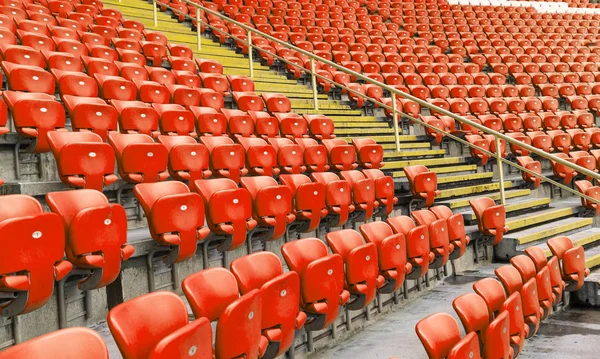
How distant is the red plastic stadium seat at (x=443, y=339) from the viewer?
4.28 feet

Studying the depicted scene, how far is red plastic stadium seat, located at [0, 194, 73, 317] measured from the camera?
1.25 m

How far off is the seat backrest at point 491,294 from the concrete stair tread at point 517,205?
124cm

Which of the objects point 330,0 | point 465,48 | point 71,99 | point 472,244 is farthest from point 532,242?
point 330,0

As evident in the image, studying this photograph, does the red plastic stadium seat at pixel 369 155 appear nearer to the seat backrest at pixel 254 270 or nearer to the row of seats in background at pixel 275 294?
the row of seats in background at pixel 275 294

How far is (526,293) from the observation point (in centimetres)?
188

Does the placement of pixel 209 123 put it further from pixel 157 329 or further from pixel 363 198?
pixel 157 329

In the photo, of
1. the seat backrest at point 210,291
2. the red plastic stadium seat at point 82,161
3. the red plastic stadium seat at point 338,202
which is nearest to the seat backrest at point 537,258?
the red plastic stadium seat at point 338,202

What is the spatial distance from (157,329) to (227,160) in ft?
4.92

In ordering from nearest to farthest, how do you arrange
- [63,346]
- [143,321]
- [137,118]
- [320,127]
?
[63,346]
[143,321]
[137,118]
[320,127]

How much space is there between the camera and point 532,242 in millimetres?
2965

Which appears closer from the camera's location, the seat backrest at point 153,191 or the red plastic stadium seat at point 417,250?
the seat backrest at point 153,191

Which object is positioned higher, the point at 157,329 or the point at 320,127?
the point at 320,127

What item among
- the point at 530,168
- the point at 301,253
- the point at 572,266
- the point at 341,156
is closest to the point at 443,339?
the point at 301,253

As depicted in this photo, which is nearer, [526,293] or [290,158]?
[526,293]
